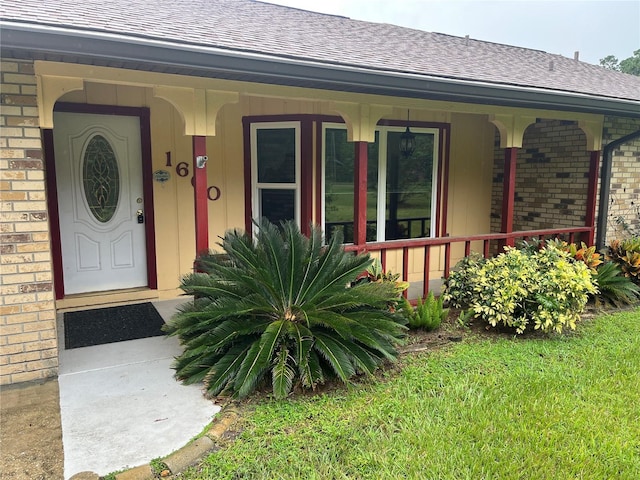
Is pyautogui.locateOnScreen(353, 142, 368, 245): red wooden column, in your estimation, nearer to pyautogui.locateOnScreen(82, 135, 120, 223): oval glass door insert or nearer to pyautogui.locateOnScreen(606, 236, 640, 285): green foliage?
pyautogui.locateOnScreen(82, 135, 120, 223): oval glass door insert

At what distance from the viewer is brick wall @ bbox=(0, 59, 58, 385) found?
3.50 meters

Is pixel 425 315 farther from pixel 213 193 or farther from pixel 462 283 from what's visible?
pixel 213 193

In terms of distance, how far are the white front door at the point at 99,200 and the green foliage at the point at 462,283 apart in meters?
3.64

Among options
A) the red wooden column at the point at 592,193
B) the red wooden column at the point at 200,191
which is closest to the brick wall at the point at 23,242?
the red wooden column at the point at 200,191

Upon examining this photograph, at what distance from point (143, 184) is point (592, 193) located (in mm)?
5936

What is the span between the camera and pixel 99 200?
218 inches

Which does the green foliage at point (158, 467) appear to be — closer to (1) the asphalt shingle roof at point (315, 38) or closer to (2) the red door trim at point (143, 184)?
(1) the asphalt shingle roof at point (315, 38)

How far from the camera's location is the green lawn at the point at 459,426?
2.63 metres

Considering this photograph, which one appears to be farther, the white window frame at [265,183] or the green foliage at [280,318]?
the white window frame at [265,183]

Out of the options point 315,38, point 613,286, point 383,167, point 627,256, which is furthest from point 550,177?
point 315,38

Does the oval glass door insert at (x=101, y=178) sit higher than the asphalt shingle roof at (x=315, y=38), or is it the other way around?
the asphalt shingle roof at (x=315, y=38)

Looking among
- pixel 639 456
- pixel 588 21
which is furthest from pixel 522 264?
pixel 588 21

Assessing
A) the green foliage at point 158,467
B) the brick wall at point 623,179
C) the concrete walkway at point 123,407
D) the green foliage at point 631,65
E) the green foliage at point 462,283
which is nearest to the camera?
the green foliage at point 158,467

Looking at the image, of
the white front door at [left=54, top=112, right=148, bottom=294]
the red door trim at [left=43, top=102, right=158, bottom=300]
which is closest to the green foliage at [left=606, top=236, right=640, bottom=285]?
the red door trim at [left=43, top=102, right=158, bottom=300]
